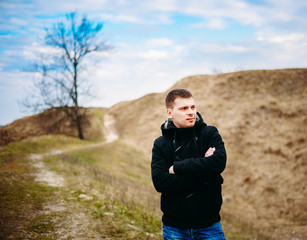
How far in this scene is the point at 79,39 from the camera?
86.3 ft

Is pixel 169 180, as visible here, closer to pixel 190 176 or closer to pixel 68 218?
pixel 190 176

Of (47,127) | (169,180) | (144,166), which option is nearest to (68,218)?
(169,180)

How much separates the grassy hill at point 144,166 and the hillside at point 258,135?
0.08 metres

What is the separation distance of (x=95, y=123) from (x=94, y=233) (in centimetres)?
2898

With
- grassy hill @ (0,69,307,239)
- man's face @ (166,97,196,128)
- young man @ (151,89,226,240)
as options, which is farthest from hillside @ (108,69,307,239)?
man's face @ (166,97,196,128)

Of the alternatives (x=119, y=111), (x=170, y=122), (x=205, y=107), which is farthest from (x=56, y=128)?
(x=170, y=122)

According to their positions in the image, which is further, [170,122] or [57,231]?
[57,231]

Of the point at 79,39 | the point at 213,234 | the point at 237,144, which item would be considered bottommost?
the point at 237,144

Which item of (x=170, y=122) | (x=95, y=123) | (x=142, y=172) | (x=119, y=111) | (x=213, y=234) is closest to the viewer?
(x=213, y=234)

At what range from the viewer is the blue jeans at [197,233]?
257 centimetres

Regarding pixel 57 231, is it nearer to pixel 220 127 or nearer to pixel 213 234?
pixel 213 234

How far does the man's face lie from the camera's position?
9.27ft

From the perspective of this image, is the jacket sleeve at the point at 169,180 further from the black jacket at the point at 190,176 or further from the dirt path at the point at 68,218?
the dirt path at the point at 68,218

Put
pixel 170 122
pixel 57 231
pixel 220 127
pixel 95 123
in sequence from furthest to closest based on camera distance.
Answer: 1. pixel 95 123
2. pixel 220 127
3. pixel 57 231
4. pixel 170 122
